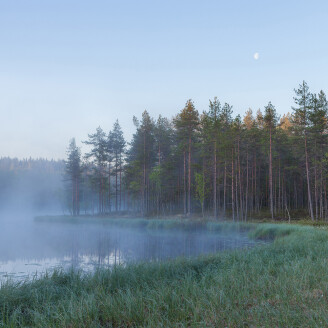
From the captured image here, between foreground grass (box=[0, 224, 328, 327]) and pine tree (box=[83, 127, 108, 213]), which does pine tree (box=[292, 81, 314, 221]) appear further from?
pine tree (box=[83, 127, 108, 213])

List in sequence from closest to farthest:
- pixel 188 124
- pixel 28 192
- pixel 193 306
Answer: pixel 193 306 < pixel 188 124 < pixel 28 192

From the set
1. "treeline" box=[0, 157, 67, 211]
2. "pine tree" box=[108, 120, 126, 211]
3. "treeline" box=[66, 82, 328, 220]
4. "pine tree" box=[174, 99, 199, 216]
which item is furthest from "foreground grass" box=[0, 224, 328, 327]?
"treeline" box=[0, 157, 67, 211]

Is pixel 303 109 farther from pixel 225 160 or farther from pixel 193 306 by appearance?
pixel 193 306

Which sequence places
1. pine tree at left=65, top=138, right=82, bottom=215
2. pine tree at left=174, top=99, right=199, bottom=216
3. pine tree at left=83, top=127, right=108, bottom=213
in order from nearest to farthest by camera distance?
1. pine tree at left=174, top=99, right=199, bottom=216
2. pine tree at left=83, top=127, right=108, bottom=213
3. pine tree at left=65, top=138, right=82, bottom=215

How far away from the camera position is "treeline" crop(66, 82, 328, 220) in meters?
32.0

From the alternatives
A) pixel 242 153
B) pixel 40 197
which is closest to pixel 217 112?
pixel 242 153

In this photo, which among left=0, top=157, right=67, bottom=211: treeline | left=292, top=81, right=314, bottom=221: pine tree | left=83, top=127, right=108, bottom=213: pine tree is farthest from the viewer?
left=0, top=157, right=67, bottom=211: treeline

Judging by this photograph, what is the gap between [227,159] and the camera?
119ft

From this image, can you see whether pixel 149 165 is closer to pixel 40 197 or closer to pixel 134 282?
pixel 134 282

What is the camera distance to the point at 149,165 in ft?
153

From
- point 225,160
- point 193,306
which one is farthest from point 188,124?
point 193,306

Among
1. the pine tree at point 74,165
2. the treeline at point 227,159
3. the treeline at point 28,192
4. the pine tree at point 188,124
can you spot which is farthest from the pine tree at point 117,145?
the treeline at point 28,192

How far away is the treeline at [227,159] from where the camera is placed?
32.0 metres

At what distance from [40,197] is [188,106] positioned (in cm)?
9963
